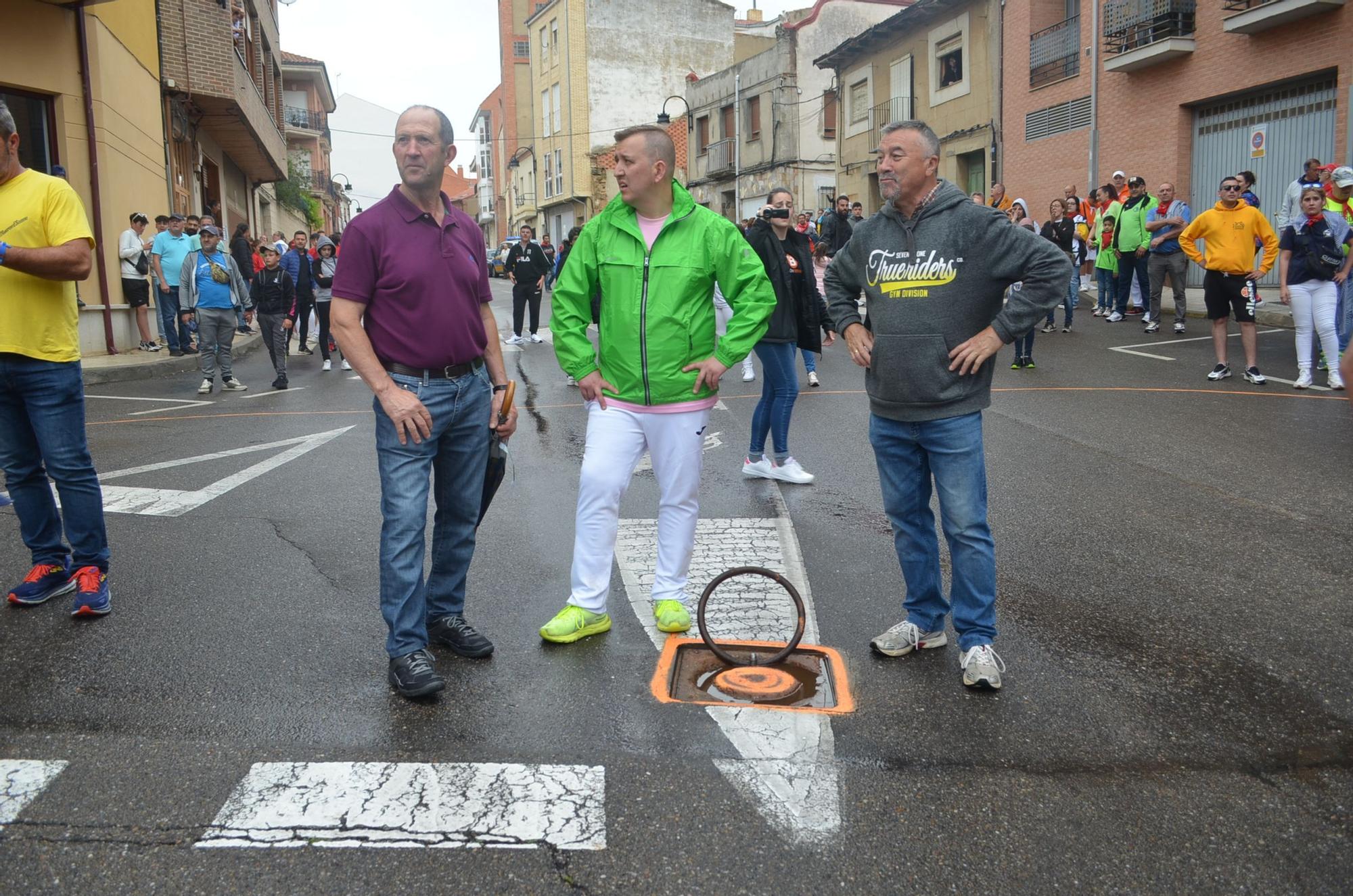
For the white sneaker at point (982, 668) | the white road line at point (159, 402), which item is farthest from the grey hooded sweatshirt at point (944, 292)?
the white road line at point (159, 402)

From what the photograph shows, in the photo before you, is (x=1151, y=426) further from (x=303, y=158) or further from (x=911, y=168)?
(x=303, y=158)

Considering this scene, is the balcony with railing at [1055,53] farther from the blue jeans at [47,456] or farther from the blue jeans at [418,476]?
the blue jeans at [47,456]

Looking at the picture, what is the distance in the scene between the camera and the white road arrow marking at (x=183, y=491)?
6602 mm

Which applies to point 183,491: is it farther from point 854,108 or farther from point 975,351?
point 854,108

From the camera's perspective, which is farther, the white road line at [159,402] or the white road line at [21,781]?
the white road line at [159,402]

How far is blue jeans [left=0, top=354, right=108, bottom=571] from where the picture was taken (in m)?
4.48

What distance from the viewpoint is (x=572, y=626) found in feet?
14.2

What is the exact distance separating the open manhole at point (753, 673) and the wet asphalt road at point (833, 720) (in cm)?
10

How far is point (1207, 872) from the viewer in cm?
271

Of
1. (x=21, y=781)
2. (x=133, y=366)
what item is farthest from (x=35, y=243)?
(x=133, y=366)

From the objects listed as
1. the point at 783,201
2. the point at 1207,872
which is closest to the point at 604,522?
the point at 1207,872

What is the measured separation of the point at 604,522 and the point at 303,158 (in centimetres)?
5352

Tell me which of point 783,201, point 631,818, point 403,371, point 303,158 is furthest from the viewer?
point 303,158

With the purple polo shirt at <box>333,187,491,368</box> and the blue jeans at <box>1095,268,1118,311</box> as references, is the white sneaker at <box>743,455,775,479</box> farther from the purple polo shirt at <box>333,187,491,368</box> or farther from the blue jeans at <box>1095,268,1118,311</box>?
the blue jeans at <box>1095,268,1118,311</box>
